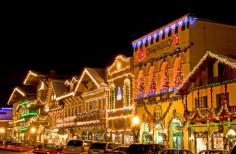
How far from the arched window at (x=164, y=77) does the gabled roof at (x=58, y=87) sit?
30560 mm

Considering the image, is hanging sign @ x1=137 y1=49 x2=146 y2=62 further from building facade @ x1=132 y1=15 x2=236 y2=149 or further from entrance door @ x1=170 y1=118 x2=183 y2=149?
entrance door @ x1=170 y1=118 x2=183 y2=149

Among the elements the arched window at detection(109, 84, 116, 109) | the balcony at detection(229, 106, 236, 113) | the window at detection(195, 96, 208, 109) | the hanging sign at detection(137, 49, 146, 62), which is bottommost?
the balcony at detection(229, 106, 236, 113)

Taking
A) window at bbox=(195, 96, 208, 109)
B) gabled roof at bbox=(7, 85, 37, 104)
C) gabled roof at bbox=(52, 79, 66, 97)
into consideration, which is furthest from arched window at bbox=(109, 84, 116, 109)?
gabled roof at bbox=(7, 85, 37, 104)

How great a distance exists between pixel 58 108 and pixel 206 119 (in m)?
38.9

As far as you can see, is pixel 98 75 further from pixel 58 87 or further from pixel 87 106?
pixel 58 87

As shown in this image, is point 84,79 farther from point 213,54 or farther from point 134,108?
point 213,54

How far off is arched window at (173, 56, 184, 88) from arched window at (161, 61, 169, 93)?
1.51 metres

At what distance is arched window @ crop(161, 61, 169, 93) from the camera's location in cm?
4116

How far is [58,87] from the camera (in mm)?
70625

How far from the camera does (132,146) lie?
28344 millimetres

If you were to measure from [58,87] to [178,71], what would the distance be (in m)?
34.8

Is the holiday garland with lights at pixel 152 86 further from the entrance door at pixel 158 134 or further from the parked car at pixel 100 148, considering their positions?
the parked car at pixel 100 148

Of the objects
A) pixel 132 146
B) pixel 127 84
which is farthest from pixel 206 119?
pixel 127 84

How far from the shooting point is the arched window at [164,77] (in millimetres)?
41156
